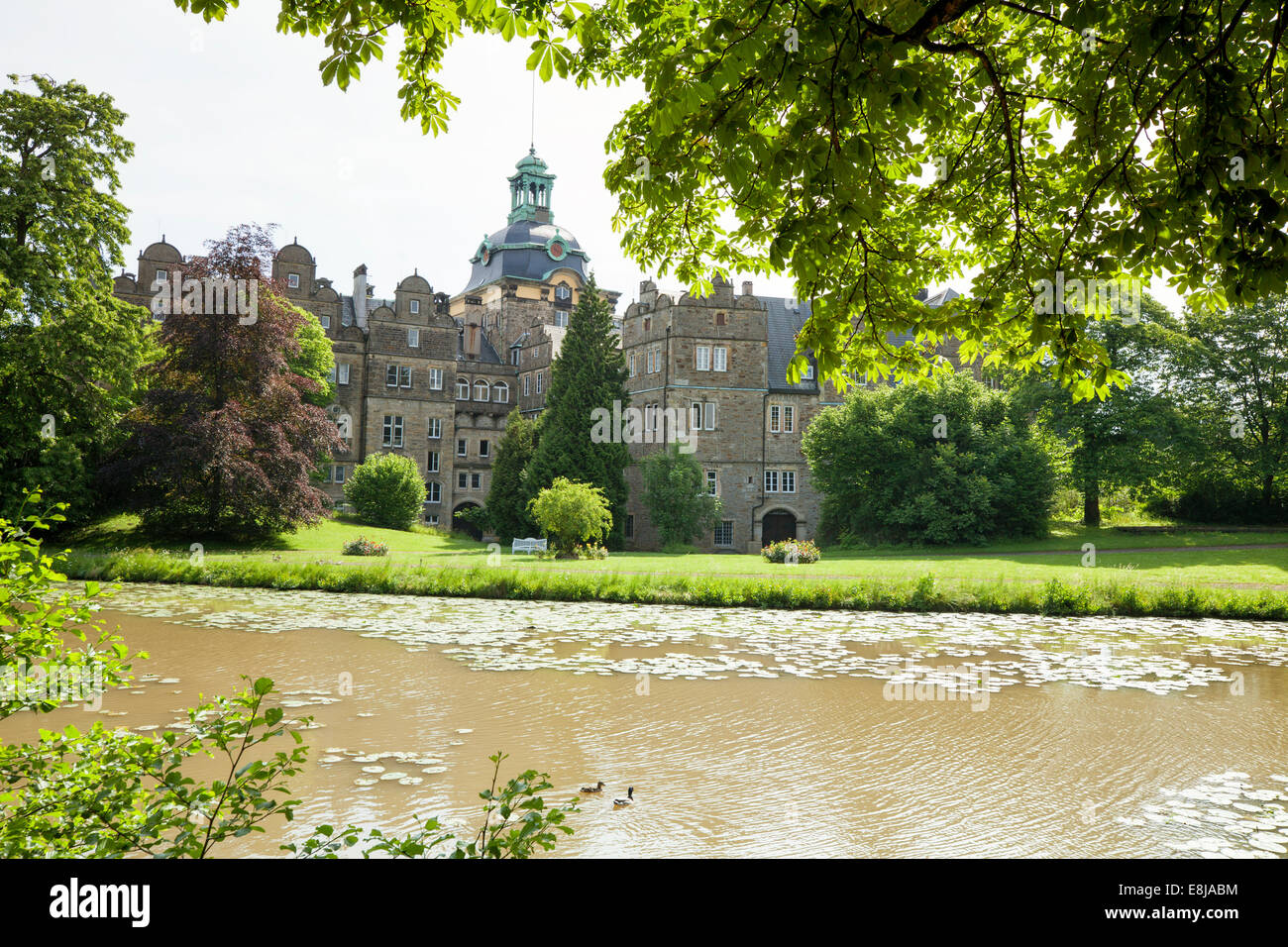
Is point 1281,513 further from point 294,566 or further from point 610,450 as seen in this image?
point 294,566

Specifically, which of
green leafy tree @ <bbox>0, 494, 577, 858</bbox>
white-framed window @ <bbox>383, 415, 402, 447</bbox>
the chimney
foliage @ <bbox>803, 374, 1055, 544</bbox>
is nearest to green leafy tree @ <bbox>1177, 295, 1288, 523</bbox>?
foliage @ <bbox>803, 374, 1055, 544</bbox>

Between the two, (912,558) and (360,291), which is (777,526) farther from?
(360,291)

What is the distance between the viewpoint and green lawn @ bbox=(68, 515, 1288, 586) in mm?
23828

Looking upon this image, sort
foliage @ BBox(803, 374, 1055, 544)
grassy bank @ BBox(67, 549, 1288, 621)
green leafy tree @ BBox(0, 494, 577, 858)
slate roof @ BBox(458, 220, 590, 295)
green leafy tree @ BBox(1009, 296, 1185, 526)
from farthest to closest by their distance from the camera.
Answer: slate roof @ BBox(458, 220, 590, 295) → green leafy tree @ BBox(1009, 296, 1185, 526) → foliage @ BBox(803, 374, 1055, 544) → grassy bank @ BBox(67, 549, 1288, 621) → green leafy tree @ BBox(0, 494, 577, 858)

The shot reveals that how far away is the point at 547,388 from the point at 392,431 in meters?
9.58

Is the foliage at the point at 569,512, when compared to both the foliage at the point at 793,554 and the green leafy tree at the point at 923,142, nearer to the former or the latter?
the foliage at the point at 793,554

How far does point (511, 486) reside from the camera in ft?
140

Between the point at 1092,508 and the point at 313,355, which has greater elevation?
the point at 313,355

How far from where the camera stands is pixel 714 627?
1550 centimetres

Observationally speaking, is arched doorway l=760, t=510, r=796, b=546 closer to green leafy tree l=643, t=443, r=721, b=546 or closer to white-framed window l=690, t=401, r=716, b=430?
green leafy tree l=643, t=443, r=721, b=546

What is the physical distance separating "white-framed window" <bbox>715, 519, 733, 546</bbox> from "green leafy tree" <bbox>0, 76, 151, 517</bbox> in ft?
85.3

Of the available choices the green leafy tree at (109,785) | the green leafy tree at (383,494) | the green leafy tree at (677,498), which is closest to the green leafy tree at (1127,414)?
the green leafy tree at (677,498)

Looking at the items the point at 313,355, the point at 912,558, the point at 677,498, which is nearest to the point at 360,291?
the point at 313,355

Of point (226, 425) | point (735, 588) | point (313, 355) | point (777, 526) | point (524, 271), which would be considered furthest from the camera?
point (524, 271)
